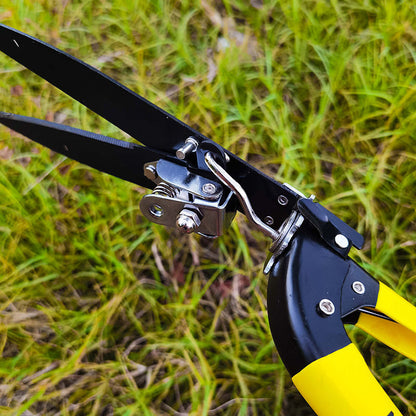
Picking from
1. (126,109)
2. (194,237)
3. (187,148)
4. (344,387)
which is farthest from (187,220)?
(194,237)

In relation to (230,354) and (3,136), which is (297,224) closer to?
(230,354)

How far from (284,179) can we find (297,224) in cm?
61

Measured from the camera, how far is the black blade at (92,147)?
3.13ft

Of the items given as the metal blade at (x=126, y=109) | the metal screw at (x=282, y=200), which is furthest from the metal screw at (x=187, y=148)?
the metal screw at (x=282, y=200)

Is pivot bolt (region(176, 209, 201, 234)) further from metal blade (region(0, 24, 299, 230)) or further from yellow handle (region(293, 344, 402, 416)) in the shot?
yellow handle (region(293, 344, 402, 416))

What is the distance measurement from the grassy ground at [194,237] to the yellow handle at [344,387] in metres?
0.47

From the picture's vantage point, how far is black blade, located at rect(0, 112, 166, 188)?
95 cm

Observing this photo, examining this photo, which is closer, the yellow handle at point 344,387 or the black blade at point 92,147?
the yellow handle at point 344,387

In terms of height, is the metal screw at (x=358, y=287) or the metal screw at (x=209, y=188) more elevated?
the metal screw at (x=209, y=188)

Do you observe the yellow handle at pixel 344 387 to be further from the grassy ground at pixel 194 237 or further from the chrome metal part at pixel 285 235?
the grassy ground at pixel 194 237

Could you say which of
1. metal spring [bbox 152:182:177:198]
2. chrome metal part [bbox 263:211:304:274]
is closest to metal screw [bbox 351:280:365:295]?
chrome metal part [bbox 263:211:304:274]

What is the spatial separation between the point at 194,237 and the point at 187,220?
553 millimetres

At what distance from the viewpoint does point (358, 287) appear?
79 cm

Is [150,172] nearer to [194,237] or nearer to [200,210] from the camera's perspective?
[200,210]
